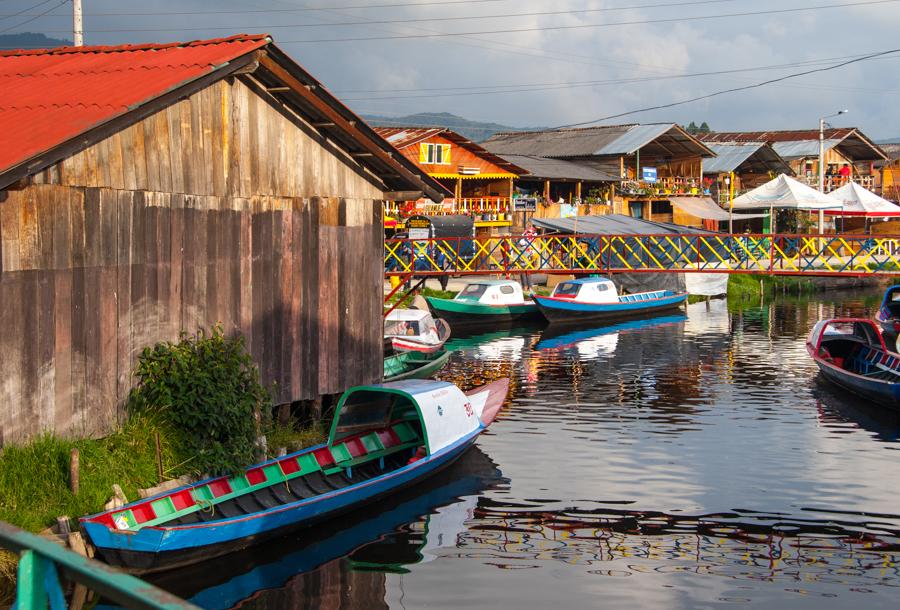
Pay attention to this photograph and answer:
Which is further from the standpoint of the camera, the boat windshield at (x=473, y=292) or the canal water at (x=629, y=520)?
the boat windshield at (x=473, y=292)

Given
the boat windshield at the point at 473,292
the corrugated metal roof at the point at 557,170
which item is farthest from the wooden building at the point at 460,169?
the boat windshield at the point at 473,292

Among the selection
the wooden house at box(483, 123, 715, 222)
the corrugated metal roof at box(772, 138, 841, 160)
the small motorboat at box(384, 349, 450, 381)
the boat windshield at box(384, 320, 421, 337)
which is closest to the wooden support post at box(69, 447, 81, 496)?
the small motorboat at box(384, 349, 450, 381)

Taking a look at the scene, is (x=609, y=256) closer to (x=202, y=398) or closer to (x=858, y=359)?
(x=858, y=359)

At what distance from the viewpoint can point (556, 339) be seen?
1499 inches

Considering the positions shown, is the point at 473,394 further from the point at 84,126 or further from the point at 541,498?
the point at 84,126

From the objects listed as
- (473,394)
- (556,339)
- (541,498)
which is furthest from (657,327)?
(541,498)

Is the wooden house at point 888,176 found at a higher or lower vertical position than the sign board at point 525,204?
higher

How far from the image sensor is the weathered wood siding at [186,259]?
1234 cm

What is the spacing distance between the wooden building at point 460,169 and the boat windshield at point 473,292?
8924 mm

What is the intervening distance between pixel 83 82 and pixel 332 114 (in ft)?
12.4

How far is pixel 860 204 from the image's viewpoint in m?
58.1

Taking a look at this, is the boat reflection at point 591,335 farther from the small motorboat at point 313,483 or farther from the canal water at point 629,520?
the small motorboat at point 313,483

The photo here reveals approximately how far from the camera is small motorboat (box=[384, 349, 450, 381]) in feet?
78.1

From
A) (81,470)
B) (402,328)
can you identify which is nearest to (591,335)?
(402,328)
